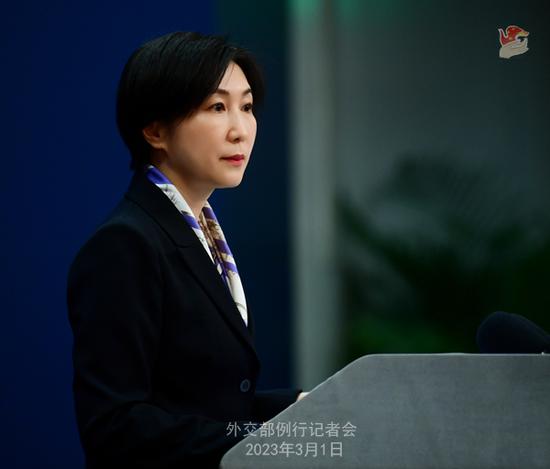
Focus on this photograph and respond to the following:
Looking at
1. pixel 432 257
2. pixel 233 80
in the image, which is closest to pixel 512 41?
pixel 233 80

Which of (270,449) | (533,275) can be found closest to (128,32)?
(533,275)

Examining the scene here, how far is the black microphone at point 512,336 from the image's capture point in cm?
99

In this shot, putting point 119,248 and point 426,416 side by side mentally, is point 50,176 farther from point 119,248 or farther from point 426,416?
point 426,416

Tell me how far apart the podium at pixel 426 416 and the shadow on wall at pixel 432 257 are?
2.19 meters

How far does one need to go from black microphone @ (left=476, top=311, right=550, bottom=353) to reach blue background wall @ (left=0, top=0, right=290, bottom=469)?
5.02 feet

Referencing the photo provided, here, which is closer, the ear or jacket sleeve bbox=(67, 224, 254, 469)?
jacket sleeve bbox=(67, 224, 254, 469)

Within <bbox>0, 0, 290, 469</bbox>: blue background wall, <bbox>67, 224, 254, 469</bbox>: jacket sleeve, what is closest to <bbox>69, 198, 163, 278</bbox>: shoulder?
<bbox>67, 224, 254, 469</bbox>: jacket sleeve

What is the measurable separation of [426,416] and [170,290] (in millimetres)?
346

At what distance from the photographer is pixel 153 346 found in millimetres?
1012

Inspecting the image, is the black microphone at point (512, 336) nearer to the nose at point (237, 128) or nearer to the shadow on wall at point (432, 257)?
the nose at point (237, 128)

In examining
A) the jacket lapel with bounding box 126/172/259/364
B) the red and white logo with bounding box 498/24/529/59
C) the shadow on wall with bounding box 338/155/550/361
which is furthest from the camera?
the shadow on wall with bounding box 338/155/550/361

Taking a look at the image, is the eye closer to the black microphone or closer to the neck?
the neck

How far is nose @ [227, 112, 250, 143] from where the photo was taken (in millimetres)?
1136

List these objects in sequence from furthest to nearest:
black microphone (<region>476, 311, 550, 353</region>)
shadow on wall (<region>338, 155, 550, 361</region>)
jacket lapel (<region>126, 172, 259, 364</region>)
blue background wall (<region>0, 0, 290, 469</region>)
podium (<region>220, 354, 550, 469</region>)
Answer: shadow on wall (<region>338, 155, 550, 361</region>)
blue background wall (<region>0, 0, 290, 469</region>)
jacket lapel (<region>126, 172, 259, 364</region>)
black microphone (<region>476, 311, 550, 353</region>)
podium (<region>220, 354, 550, 469</region>)
